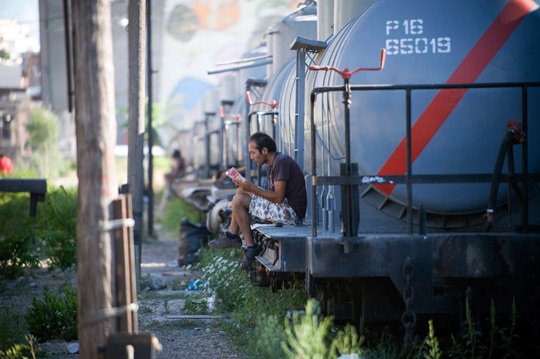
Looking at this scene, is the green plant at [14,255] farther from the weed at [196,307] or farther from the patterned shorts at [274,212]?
the patterned shorts at [274,212]

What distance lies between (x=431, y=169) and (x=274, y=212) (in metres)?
2.04

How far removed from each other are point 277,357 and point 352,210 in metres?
1.20

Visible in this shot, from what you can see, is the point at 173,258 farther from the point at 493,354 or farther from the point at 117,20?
the point at 117,20

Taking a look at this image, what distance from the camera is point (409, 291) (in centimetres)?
495

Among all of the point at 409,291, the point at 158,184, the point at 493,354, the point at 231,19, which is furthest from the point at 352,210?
the point at 231,19

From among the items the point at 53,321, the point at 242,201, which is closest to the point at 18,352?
the point at 53,321

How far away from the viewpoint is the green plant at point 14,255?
10242 millimetres

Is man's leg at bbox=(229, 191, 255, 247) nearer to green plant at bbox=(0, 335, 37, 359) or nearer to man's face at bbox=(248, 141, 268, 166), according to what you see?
Result: man's face at bbox=(248, 141, 268, 166)

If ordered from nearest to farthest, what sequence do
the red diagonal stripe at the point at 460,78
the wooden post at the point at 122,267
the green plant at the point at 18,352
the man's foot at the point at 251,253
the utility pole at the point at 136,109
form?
the wooden post at the point at 122,267
the red diagonal stripe at the point at 460,78
the green plant at the point at 18,352
the man's foot at the point at 251,253
the utility pole at the point at 136,109

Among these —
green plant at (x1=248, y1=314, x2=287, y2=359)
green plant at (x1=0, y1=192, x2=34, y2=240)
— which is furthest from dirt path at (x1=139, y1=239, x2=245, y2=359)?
green plant at (x1=0, y1=192, x2=34, y2=240)

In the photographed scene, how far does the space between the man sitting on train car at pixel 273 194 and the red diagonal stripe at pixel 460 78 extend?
1754mm

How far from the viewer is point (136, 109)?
422 inches

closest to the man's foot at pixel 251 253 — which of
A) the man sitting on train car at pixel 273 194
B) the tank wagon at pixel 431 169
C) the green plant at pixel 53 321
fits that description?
the man sitting on train car at pixel 273 194

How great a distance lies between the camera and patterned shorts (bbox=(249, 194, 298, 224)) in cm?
697
